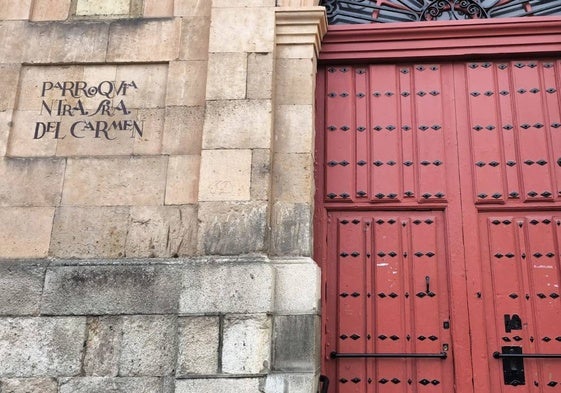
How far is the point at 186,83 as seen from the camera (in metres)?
4.10

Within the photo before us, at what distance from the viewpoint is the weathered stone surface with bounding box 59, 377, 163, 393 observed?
3.42m

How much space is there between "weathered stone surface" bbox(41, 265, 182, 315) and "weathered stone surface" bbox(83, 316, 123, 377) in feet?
0.22

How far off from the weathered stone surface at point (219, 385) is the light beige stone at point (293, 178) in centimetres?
118

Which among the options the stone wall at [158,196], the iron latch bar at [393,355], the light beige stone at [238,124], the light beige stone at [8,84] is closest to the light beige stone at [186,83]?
the stone wall at [158,196]

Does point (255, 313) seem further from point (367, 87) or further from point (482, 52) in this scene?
point (482, 52)

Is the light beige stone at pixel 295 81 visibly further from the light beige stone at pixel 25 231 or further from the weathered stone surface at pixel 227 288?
the light beige stone at pixel 25 231

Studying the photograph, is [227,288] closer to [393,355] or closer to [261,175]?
[261,175]

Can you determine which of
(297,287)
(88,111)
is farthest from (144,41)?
(297,287)

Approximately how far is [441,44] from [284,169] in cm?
168

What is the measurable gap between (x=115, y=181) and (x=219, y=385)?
159 centimetres

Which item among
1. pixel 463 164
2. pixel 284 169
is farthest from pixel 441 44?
pixel 284 169

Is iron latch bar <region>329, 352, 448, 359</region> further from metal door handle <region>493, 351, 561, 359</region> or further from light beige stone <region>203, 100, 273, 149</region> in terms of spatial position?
light beige stone <region>203, 100, 273, 149</region>

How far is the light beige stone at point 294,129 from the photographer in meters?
3.84

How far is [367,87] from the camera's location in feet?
14.4
